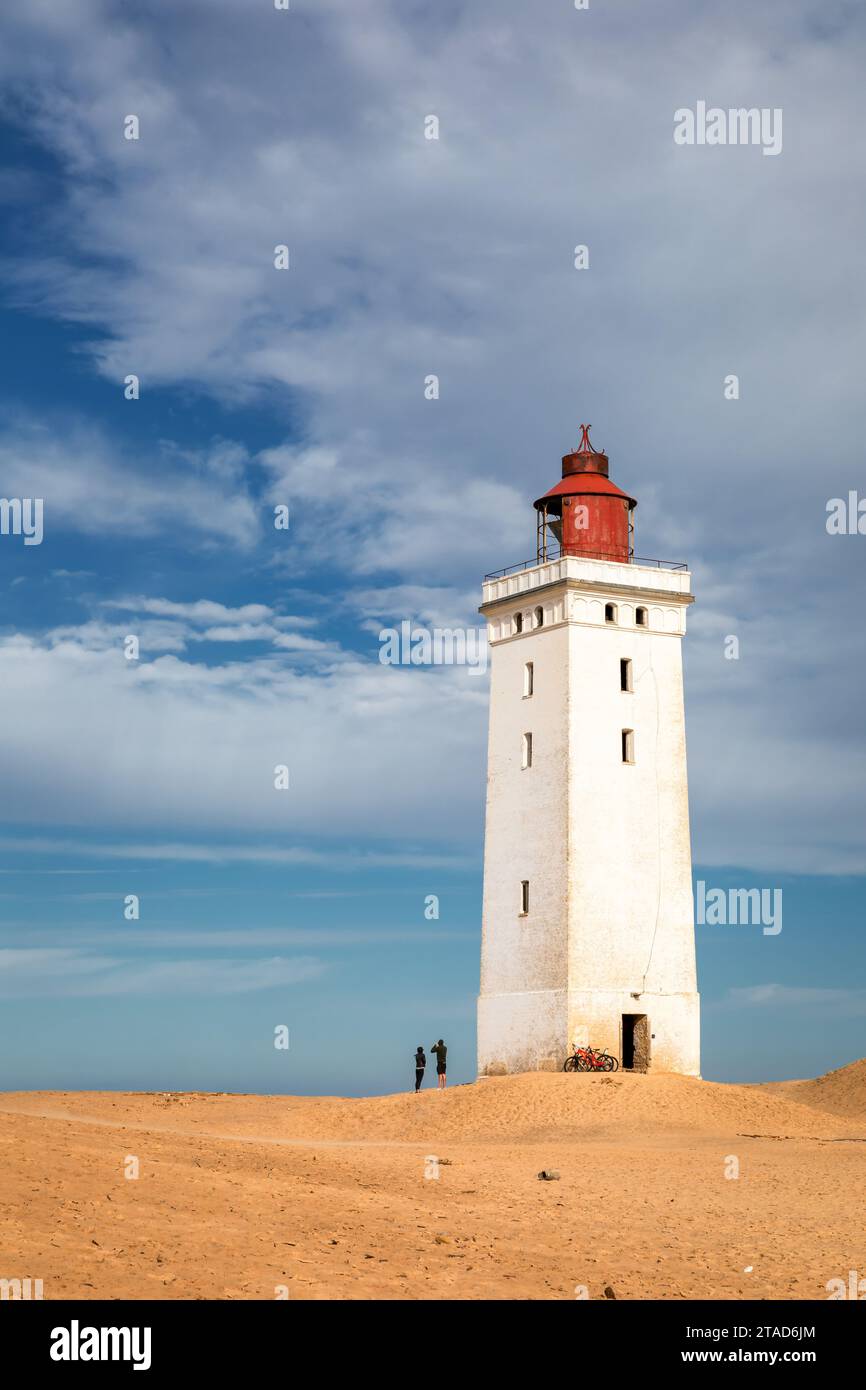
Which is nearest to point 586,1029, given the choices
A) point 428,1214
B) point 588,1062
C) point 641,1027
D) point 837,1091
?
point 588,1062

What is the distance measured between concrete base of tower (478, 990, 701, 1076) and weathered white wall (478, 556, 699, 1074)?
0.16 feet

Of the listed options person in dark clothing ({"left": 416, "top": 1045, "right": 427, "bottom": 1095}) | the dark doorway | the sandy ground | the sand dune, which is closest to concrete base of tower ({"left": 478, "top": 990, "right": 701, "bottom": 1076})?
the dark doorway

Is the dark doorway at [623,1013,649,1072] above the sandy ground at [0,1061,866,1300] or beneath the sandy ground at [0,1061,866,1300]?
above

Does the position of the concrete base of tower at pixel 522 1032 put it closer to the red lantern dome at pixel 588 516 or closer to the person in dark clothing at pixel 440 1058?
the person in dark clothing at pixel 440 1058

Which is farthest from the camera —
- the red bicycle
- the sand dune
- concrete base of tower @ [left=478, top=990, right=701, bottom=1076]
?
the sand dune

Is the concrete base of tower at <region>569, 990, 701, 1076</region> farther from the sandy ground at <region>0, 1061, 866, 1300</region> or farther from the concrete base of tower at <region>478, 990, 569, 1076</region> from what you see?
the sandy ground at <region>0, 1061, 866, 1300</region>

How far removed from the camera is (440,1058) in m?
46.0

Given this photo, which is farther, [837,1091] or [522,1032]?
[837,1091]

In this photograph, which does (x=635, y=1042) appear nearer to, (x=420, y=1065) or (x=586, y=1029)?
(x=586, y=1029)

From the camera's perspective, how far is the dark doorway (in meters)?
44.6

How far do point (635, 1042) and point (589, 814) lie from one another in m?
6.61

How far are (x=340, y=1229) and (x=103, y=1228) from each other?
319 cm

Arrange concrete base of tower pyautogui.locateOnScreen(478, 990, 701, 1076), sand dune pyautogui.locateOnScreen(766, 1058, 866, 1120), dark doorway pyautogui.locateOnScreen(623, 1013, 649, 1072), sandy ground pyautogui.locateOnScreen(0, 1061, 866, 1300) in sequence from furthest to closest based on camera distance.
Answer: sand dune pyautogui.locateOnScreen(766, 1058, 866, 1120) → dark doorway pyautogui.locateOnScreen(623, 1013, 649, 1072) → concrete base of tower pyautogui.locateOnScreen(478, 990, 701, 1076) → sandy ground pyautogui.locateOnScreen(0, 1061, 866, 1300)
